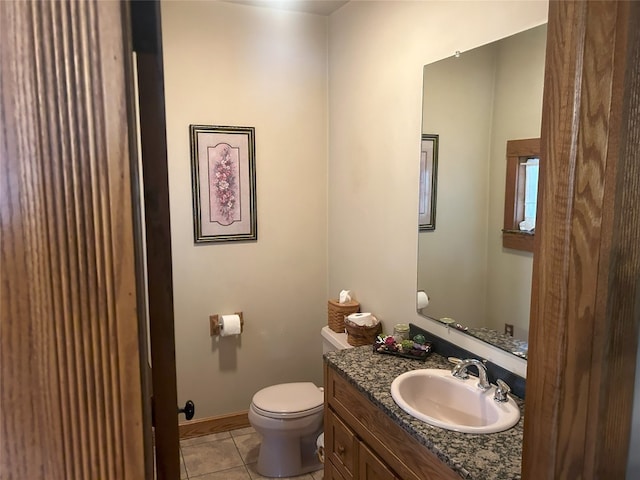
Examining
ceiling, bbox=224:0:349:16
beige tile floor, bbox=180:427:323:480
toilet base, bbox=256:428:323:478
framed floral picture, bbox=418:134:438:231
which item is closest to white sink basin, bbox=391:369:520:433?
framed floral picture, bbox=418:134:438:231

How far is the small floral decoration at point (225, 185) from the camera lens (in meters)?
2.87

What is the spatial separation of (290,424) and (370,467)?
778 mm

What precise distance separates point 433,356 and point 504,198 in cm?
78

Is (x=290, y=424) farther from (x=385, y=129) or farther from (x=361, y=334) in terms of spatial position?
(x=385, y=129)

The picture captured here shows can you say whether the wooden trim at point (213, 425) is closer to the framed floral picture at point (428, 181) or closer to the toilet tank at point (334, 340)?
the toilet tank at point (334, 340)

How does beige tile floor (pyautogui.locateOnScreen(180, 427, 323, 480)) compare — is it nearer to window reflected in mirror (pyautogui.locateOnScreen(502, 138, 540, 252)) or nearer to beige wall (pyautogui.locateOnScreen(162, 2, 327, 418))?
beige wall (pyautogui.locateOnScreen(162, 2, 327, 418))

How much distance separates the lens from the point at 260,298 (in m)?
3.11

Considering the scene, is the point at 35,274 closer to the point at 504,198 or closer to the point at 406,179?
the point at 504,198

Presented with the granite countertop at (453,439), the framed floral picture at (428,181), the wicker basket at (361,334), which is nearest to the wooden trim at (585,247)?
the granite countertop at (453,439)

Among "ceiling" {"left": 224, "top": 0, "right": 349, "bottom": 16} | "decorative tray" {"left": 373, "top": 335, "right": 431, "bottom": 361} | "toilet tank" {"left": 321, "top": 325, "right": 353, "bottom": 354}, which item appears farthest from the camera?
"ceiling" {"left": 224, "top": 0, "right": 349, "bottom": 16}

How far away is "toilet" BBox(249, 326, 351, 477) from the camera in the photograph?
2562 millimetres

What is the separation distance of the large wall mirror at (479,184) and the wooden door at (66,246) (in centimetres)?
158

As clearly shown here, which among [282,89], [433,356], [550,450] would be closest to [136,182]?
[550,450]

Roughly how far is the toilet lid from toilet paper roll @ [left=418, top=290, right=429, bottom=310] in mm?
841
